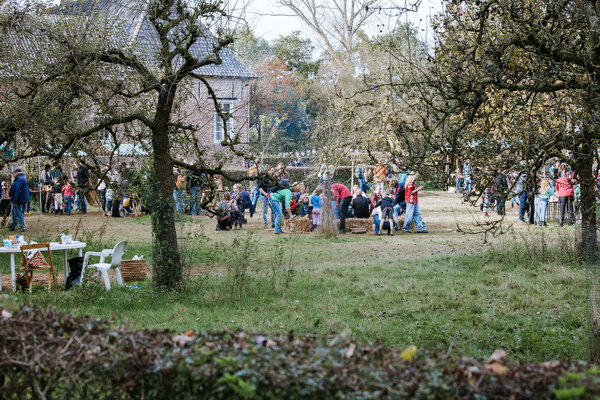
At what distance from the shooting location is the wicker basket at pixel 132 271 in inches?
461

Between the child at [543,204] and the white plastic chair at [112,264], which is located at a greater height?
the child at [543,204]

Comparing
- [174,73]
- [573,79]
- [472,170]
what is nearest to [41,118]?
[174,73]

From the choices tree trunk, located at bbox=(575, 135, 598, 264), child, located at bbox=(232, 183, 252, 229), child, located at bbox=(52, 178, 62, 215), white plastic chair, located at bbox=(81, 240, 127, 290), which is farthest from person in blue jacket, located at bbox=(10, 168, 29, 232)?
tree trunk, located at bbox=(575, 135, 598, 264)

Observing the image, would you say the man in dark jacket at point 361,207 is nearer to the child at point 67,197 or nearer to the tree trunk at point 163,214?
the child at point 67,197

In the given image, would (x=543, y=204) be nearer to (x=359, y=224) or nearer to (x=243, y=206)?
(x=359, y=224)

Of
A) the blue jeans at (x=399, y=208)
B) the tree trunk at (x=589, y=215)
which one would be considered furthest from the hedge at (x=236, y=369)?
the blue jeans at (x=399, y=208)

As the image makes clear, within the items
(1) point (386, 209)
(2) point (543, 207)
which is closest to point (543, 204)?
(2) point (543, 207)

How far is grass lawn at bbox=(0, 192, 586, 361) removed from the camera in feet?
25.1

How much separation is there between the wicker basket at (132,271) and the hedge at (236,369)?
8.32m

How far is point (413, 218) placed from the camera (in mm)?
20078

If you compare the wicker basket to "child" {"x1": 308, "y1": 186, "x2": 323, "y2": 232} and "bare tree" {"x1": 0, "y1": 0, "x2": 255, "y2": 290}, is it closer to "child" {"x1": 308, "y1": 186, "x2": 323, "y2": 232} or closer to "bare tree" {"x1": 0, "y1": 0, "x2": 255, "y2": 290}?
"bare tree" {"x1": 0, "y1": 0, "x2": 255, "y2": 290}

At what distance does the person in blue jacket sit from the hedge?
15.8 m

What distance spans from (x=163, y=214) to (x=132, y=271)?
2.43m

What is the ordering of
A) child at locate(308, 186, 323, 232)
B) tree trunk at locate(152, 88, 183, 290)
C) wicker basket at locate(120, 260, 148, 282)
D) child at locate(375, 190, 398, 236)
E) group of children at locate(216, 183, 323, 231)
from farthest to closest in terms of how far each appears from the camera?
child at locate(308, 186, 323, 232) → group of children at locate(216, 183, 323, 231) → child at locate(375, 190, 398, 236) → wicker basket at locate(120, 260, 148, 282) → tree trunk at locate(152, 88, 183, 290)
